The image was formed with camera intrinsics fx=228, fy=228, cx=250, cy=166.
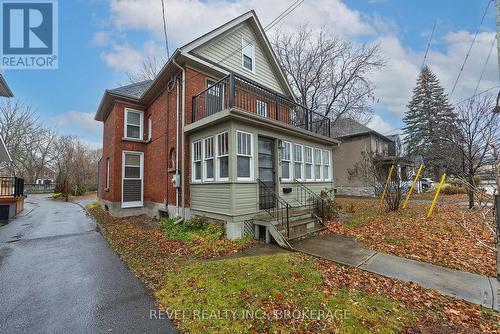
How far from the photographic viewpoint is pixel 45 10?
805 cm

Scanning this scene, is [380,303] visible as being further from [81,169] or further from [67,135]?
[67,135]

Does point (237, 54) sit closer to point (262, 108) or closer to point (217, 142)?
point (262, 108)

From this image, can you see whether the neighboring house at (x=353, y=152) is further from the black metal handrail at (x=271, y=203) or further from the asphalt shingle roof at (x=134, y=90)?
the asphalt shingle roof at (x=134, y=90)

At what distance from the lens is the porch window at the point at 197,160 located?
830 cm

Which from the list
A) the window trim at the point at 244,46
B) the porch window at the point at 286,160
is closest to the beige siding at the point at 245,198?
the porch window at the point at 286,160

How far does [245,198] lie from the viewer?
282 inches

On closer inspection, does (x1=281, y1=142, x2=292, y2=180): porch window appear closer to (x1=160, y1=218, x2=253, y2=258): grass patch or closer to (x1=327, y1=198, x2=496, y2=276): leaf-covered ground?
(x1=327, y1=198, x2=496, y2=276): leaf-covered ground

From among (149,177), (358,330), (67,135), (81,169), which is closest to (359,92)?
(149,177)

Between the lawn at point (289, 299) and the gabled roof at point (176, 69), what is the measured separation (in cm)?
704

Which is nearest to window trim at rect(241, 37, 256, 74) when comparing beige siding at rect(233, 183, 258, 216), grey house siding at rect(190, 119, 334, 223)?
grey house siding at rect(190, 119, 334, 223)

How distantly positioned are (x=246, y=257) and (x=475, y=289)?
4.19 meters

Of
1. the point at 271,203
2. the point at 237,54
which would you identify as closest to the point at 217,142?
the point at 271,203

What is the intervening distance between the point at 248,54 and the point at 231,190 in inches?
316

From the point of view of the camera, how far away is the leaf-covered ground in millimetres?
5020
